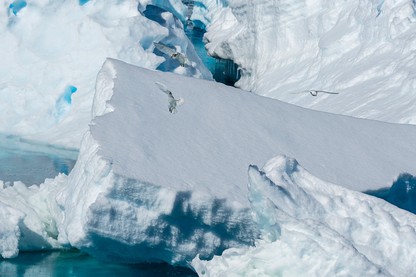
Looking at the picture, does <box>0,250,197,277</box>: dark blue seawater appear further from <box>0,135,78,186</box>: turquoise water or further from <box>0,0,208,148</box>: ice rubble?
<box>0,0,208,148</box>: ice rubble

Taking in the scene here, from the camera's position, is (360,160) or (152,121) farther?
(360,160)

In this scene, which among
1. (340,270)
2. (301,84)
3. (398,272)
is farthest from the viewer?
(301,84)

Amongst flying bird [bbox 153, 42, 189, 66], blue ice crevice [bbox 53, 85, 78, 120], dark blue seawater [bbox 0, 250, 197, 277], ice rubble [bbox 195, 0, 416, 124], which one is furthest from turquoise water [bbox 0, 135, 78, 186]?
ice rubble [bbox 195, 0, 416, 124]

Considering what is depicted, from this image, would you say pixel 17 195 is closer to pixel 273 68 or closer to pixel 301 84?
pixel 301 84

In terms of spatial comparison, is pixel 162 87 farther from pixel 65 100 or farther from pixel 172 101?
pixel 65 100

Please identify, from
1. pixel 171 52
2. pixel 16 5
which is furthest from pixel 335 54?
pixel 16 5

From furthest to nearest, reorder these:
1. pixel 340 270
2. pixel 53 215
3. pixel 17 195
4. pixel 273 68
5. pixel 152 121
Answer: pixel 273 68
pixel 17 195
pixel 53 215
pixel 152 121
pixel 340 270

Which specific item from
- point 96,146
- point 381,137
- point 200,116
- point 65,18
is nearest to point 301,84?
point 65,18
